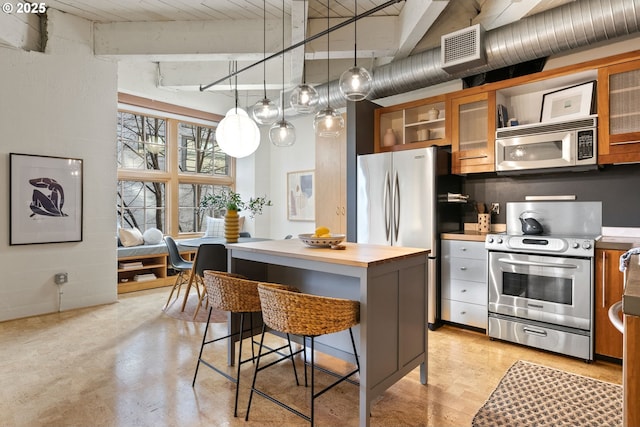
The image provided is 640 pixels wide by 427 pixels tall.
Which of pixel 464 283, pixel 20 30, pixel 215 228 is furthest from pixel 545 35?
pixel 215 228

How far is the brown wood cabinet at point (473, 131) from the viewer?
3582 millimetres

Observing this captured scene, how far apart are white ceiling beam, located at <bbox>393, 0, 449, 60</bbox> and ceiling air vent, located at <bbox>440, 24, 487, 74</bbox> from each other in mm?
256

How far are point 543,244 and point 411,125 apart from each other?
75.1 inches

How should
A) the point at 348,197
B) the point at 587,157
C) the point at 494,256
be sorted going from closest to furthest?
the point at 587,157
the point at 494,256
the point at 348,197

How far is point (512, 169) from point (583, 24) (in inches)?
48.1

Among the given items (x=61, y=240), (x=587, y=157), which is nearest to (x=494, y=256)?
(x=587, y=157)

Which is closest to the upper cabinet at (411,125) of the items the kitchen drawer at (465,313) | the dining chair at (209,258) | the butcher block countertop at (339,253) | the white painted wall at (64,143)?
the kitchen drawer at (465,313)

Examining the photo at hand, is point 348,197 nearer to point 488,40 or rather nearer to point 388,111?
point 388,111

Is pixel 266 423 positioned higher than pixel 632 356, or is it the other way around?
pixel 632 356

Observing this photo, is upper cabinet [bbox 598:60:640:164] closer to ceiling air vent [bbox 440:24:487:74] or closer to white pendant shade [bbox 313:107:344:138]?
ceiling air vent [bbox 440:24:487:74]

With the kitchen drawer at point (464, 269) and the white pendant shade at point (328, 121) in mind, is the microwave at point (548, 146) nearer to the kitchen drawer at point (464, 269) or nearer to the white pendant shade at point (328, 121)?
the kitchen drawer at point (464, 269)

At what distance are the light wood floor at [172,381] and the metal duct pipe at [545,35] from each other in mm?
2510

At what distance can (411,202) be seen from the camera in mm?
3701

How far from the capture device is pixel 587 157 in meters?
3.04
